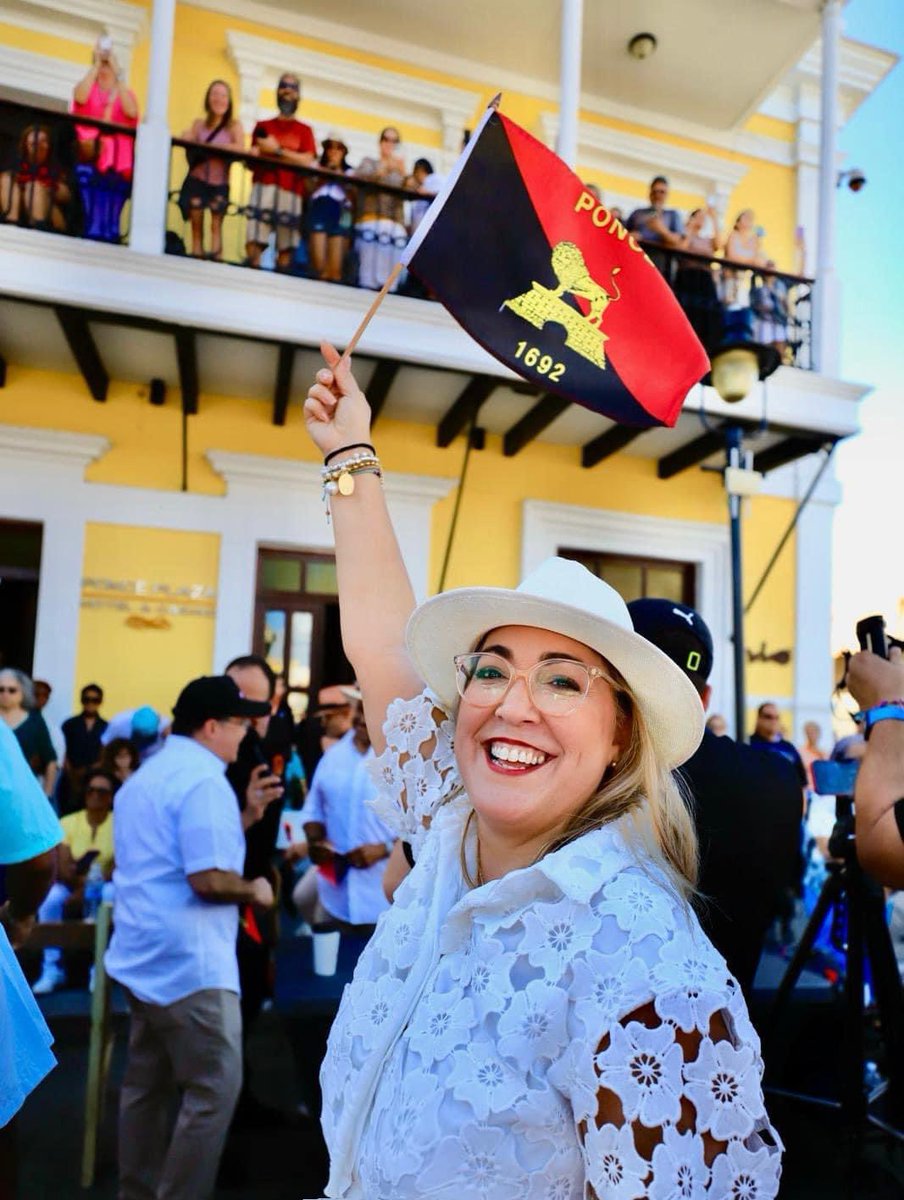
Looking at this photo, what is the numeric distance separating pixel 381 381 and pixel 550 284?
6112mm

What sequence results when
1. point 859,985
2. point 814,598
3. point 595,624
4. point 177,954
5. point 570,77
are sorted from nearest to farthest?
point 595,624
point 177,954
point 859,985
point 570,77
point 814,598

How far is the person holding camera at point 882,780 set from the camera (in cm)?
220

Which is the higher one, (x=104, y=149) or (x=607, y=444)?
(x=104, y=149)

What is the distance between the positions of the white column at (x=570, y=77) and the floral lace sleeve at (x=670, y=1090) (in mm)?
8164

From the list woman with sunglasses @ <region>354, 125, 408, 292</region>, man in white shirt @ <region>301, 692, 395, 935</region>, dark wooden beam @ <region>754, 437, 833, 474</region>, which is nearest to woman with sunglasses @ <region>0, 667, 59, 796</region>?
man in white shirt @ <region>301, 692, 395, 935</region>

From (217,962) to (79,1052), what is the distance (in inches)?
98.6

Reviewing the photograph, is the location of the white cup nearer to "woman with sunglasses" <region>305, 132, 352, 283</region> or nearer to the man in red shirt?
"woman with sunglasses" <region>305, 132, 352, 283</region>

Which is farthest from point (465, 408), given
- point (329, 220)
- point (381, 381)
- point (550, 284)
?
point (550, 284)

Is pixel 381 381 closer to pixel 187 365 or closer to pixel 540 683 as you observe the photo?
pixel 187 365

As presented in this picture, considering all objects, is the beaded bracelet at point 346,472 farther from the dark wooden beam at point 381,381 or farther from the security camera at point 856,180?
the security camera at point 856,180

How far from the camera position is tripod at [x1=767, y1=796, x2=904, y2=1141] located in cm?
335

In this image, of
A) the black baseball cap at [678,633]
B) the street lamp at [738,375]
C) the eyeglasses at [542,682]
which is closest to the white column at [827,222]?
the street lamp at [738,375]

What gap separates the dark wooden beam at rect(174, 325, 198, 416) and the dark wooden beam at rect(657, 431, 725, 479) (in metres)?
5.11

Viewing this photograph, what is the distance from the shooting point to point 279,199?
27.0 feet
